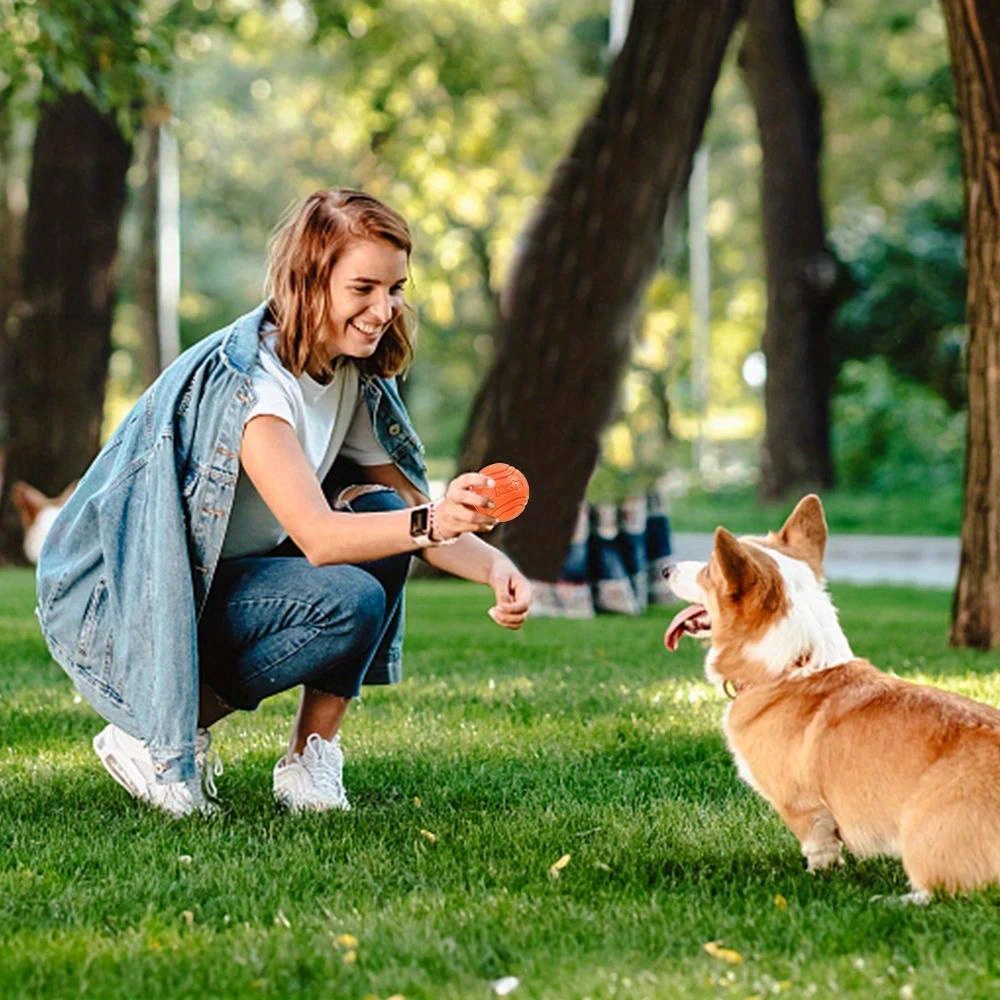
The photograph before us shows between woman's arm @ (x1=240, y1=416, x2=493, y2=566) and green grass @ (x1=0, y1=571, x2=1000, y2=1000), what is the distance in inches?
28.9

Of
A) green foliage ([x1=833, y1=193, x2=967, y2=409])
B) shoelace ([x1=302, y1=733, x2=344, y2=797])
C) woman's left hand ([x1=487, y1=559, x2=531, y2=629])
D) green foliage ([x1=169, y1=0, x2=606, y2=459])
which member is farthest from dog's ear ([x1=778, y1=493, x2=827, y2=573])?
green foliage ([x1=833, y1=193, x2=967, y2=409])

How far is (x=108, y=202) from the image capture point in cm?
1659

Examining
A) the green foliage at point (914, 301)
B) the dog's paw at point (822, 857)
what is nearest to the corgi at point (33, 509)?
the dog's paw at point (822, 857)

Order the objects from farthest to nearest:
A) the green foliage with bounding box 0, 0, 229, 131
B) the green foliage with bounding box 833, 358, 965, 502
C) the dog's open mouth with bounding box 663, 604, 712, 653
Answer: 1. the green foliage with bounding box 833, 358, 965, 502
2. the green foliage with bounding box 0, 0, 229, 131
3. the dog's open mouth with bounding box 663, 604, 712, 653

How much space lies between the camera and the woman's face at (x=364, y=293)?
15.2 ft

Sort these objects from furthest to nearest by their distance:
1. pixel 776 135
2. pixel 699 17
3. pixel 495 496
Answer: pixel 776 135 < pixel 699 17 < pixel 495 496

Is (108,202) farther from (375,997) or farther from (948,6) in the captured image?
(375,997)

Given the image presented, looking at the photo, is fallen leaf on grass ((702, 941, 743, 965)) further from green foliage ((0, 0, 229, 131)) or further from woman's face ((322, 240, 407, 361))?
green foliage ((0, 0, 229, 131))

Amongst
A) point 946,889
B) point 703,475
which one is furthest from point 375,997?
point 703,475

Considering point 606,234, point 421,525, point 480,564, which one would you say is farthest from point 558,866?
point 606,234

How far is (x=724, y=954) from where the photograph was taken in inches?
135

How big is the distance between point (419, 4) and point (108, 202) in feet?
20.5

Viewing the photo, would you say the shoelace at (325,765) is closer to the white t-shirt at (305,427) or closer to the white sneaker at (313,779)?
the white sneaker at (313,779)

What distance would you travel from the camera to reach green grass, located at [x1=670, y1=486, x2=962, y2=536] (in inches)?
936
